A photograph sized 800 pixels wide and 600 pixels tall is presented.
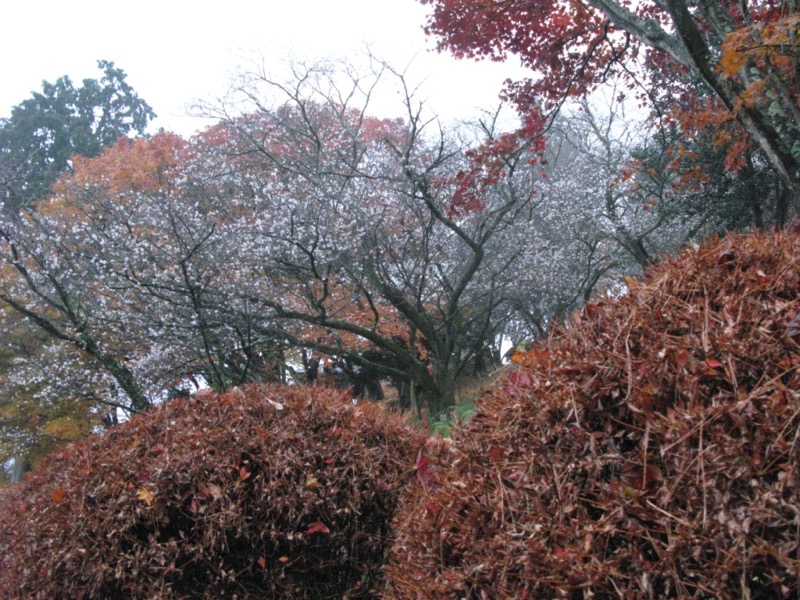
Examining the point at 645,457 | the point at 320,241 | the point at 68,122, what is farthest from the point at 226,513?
the point at 68,122

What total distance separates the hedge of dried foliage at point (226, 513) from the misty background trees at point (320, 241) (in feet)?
15.4

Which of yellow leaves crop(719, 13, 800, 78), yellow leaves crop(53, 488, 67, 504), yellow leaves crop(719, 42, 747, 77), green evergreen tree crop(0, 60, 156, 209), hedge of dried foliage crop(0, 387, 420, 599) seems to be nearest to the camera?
hedge of dried foliage crop(0, 387, 420, 599)

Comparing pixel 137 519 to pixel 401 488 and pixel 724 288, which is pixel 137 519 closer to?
pixel 401 488

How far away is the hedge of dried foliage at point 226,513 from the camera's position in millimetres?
3004

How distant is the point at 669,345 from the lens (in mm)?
1674

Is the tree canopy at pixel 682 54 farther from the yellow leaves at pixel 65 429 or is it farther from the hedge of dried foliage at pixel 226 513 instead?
the yellow leaves at pixel 65 429

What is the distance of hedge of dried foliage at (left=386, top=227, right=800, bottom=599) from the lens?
1.32 m

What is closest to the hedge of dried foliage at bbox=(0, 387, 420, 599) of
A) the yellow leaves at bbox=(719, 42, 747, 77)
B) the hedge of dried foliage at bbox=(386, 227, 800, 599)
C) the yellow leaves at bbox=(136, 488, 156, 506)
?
the yellow leaves at bbox=(136, 488, 156, 506)

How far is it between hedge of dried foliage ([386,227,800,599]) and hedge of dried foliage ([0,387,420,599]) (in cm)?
108

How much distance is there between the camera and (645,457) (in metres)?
1.51

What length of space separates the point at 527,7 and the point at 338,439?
7.02m

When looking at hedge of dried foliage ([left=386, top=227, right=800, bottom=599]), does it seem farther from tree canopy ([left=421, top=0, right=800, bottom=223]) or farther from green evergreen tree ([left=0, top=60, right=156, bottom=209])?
green evergreen tree ([left=0, top=60, right=156, bottom=209])

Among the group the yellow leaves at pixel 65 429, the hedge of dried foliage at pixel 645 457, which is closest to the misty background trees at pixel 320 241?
the yellow leaves at pixel 65 429

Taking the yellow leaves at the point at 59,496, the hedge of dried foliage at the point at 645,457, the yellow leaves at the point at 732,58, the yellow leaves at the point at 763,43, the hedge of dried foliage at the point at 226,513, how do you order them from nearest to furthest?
1. the hedge of dried foliage at the point at 645,457
2. the hedge of dried foliage at the point at 226,513
3. the yellow leaves at the point at 59,496
4. the yellow leaves at the point at 763,43
5. the yellow leaves at the point at 732,58
